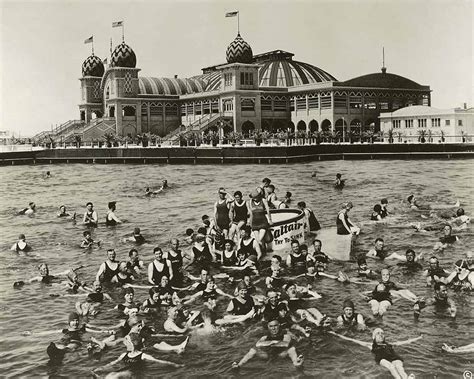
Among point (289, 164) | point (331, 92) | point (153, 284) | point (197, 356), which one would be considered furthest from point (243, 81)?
point (197, 356)

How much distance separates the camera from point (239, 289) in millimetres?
10281

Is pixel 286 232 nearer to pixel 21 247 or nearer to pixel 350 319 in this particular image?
pixel 350 319

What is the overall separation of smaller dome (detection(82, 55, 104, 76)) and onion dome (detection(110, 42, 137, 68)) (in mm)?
8037

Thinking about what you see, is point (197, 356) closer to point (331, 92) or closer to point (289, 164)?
point (289, 164)

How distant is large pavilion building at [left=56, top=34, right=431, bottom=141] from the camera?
43.7 m

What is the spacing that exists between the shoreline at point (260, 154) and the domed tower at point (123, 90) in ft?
56.3

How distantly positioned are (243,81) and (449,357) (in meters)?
37.3

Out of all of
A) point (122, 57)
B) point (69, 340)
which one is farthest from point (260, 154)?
point (122, 57)

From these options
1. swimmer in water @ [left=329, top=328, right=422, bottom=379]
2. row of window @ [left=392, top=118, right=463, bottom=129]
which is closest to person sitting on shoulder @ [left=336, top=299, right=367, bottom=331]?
swimmer in water @ [left=329, top=328, right=422, bottom=379]

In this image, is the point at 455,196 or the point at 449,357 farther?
the point at 455,196

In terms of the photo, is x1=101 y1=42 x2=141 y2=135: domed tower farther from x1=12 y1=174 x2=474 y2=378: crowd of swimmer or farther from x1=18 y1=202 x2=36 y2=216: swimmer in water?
x1=12 y1=174 x2=474 y2=378: crowd of swimmer

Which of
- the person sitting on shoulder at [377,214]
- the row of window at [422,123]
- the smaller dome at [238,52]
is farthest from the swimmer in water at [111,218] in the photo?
the smaller dome at [238,52]

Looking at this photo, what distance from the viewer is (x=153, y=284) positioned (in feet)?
39.4

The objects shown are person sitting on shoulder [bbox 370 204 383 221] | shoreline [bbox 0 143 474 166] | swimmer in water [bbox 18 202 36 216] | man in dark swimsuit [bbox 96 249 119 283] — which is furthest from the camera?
shoreline [bbox 0 143 474 166]
